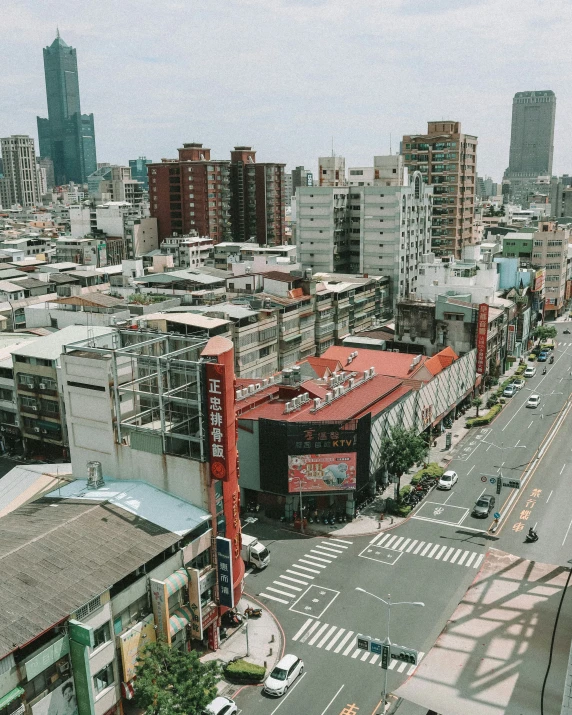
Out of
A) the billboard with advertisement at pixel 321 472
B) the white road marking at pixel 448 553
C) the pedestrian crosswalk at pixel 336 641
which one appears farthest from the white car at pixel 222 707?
the white road marking at pixel 448 553

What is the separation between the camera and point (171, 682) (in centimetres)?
3950

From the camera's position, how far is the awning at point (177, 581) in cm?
4462

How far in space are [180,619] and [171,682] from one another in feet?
20.5

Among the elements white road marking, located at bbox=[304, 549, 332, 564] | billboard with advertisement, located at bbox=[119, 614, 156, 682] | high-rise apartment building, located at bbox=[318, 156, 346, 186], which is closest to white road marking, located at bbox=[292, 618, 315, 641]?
white road marking, located at bbox=[304, 549, 332, 564]

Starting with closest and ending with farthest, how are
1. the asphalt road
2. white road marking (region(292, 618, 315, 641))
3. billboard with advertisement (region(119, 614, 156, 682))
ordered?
billboard with advertisement (region(119, 614, 156, 682)), the asphalt road, white road marking (region(292, 618, 315, 641))

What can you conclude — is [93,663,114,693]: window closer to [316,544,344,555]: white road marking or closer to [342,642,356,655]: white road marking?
[342,642,356,655]: white road marking

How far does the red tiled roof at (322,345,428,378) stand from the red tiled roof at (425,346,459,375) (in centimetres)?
108

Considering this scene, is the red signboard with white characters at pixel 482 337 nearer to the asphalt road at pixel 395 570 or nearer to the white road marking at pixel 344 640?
the asphalt road at pixel 395 570

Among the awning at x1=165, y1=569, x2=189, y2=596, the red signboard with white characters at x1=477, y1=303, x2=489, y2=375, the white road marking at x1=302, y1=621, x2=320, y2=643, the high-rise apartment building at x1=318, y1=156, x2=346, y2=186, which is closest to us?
the awning at x1=165, y1=569, x2=189, y2=596

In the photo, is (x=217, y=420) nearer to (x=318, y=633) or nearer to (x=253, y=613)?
(x=253, y=613)

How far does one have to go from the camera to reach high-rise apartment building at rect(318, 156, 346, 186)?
176m

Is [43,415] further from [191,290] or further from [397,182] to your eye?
[397,182]

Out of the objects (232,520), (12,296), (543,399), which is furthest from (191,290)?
(232,520)

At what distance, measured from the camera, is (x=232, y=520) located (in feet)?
165
